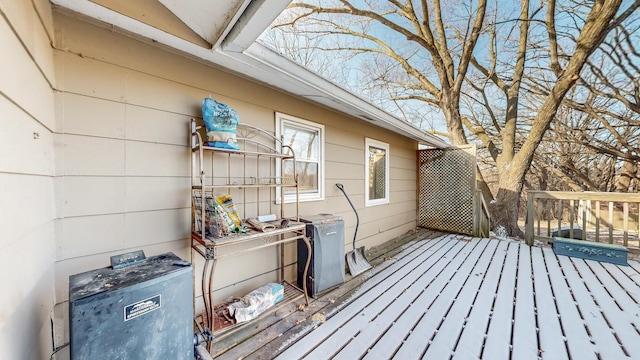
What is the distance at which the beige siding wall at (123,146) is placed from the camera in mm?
1408

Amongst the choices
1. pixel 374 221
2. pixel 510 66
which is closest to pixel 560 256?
pixel 374 221

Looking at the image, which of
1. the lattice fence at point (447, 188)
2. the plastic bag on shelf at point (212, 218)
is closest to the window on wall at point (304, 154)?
the plastic bag on shelf at point (212, 218)

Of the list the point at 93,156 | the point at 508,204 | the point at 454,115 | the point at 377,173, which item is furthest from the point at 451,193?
the point at 93,156

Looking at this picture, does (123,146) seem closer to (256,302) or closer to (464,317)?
(256,302)

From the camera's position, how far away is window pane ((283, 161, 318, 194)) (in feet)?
9.18

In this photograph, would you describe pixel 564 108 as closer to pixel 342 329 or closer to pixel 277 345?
pixel 342 329

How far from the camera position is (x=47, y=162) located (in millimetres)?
1254

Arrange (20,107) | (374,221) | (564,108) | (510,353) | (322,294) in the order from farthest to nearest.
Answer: (564,108), (374,221), (322,294), (510,353), (20,107)

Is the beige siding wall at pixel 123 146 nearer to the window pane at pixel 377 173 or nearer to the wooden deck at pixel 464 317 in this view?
the wooden deck at pixel 464 317

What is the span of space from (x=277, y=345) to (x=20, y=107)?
1.91 m

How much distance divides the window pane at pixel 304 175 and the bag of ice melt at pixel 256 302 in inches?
41.9

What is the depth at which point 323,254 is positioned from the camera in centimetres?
246

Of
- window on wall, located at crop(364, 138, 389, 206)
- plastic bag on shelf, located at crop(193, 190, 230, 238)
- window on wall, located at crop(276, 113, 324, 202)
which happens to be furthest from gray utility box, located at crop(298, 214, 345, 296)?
window on wall, located at crop(364, 138, 389, 206)

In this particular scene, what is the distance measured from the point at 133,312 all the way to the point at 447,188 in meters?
5.74
